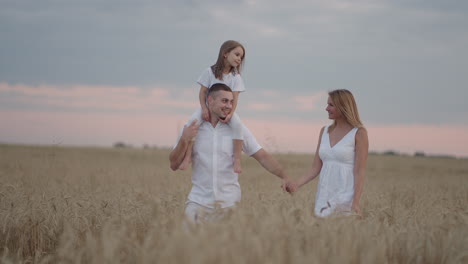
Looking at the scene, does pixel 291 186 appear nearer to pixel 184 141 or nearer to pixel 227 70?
pixel 184 141

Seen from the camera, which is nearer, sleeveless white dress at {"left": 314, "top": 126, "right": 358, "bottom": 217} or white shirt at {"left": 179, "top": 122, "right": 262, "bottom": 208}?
white shirt at {"left": 179, "top": 122, "right": 262, "bottom": 208}

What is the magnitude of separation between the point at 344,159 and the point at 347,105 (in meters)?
0.57

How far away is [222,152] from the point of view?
496 cm

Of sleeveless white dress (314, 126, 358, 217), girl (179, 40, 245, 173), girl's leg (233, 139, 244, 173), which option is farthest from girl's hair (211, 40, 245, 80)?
sleeveless white dress (314, 126, 358, 217)

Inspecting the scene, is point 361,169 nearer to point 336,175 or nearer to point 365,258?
point 336,175

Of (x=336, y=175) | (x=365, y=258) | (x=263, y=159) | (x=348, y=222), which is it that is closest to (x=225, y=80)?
(x=263, y=159)

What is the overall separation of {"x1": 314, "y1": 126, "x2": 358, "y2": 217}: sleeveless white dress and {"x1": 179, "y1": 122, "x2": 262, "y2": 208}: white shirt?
1038 millimetres

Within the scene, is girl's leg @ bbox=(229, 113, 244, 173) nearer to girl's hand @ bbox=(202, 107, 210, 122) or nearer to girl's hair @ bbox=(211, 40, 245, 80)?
girl's hand @ bbox=(202, 107, 210, 122)

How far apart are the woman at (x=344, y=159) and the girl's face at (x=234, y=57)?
1429 millimetres

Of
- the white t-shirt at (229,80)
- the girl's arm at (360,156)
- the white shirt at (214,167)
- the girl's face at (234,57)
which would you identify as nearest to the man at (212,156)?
the white shirt at (214,167)

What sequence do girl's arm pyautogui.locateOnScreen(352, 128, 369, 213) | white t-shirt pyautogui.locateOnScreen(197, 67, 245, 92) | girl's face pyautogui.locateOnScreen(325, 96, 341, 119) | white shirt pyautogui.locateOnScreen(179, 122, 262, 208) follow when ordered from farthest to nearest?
white t-shirt pyautogui.locateOnScreen(197, 67, 245, 92)
girl's face pyautogui.locateOnScreen(325, 96, 341, 119)
girl's arm pyautogui.locateOnScreen(352, 128, 369, 213)
white shirt pyautogui.locateOnScreen(179, 122, 262, 208)

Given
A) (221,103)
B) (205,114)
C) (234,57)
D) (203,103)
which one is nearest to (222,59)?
(234,57)

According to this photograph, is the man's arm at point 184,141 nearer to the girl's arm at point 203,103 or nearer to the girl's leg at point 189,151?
the girl's leg at point 189,151

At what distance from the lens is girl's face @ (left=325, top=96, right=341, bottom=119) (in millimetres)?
5426
